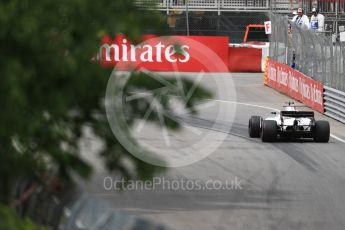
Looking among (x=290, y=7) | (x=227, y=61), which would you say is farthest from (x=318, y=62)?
(x=290, y=7)

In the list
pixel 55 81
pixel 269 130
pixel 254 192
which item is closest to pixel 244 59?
pixel 269 130

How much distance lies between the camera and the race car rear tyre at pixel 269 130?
63.7ft

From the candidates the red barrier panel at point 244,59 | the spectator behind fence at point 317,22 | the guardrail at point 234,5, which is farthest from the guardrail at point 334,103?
the guardrail at point 234,5

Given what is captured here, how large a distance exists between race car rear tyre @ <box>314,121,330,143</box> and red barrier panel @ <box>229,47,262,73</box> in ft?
64.1

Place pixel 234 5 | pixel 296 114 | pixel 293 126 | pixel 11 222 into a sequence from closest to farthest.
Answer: pixel 11 222, pixel 296 114, pixel 293 126, pixel 234 5

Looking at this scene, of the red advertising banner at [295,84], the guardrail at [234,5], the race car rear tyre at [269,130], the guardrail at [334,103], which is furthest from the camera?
the guardrail at [234,5]

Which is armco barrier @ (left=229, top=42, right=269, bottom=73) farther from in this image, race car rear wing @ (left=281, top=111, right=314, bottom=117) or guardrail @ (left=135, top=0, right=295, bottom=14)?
race car rear wing @ (left=281, top=111, right=314, bottom=117)

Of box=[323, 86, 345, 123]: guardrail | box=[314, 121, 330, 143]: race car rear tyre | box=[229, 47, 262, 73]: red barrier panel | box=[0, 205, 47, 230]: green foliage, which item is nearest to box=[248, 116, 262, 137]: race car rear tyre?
box=[314, 121, 330, 143]: race car rear tyre

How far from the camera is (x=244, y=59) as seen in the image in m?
39.8

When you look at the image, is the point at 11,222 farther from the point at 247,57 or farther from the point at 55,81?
the point at 247,57

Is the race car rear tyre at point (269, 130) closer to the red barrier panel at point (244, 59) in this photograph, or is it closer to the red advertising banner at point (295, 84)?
the red advertising banner at point (295, 84)

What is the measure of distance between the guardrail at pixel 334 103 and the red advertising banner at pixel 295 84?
0.39m

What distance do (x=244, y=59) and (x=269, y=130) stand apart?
67.3ft

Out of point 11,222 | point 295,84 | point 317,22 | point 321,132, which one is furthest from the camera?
point 317,22
